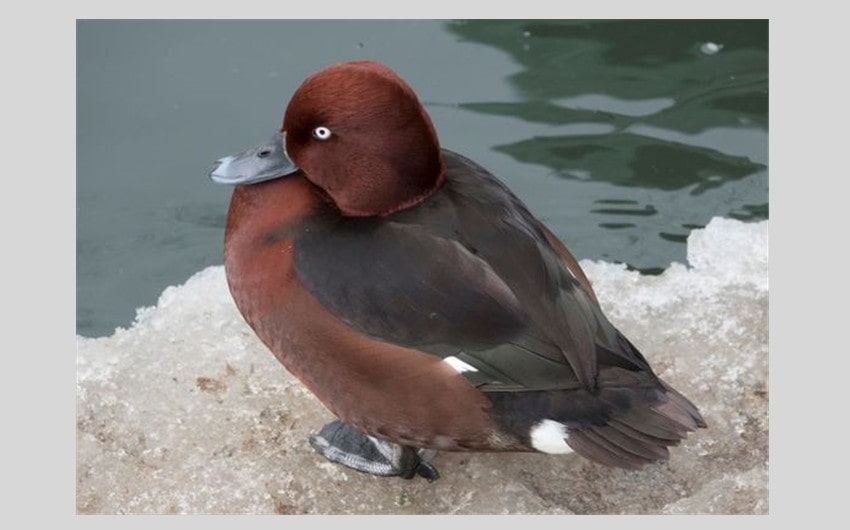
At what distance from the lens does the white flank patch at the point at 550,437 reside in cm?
353

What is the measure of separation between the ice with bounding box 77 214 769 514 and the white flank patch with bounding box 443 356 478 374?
0.46 metres

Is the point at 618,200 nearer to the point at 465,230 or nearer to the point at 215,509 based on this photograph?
the point at 465,230

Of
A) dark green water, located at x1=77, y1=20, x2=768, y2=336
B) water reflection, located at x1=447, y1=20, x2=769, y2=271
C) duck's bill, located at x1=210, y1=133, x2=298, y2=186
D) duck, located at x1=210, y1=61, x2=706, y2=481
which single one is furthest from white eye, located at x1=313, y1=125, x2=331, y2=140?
water reflection, located at x1=447, y1=20, x2=769, y2=271

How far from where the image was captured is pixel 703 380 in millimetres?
4074

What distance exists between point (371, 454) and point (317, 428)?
189 mm

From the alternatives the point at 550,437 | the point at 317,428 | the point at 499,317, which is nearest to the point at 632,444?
the point at 550,437

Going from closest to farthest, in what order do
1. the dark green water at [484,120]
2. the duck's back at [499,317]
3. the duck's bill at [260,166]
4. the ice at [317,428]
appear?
the duck's back at [499,317] < the duck's bill at [260,166] < the ice at [317,428] < the dark green water at [484,120]

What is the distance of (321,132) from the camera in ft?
11.5

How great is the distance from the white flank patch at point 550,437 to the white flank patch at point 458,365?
22cm

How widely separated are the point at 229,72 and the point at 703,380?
2409 mm

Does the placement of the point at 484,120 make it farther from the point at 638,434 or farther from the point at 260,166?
the point at 638,434

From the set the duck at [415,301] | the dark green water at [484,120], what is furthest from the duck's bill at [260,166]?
the dark green water at [484,120]

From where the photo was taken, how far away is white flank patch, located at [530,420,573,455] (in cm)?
353

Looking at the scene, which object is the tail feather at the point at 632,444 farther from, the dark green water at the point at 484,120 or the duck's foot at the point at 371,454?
the dark green water at the point at 484,120
